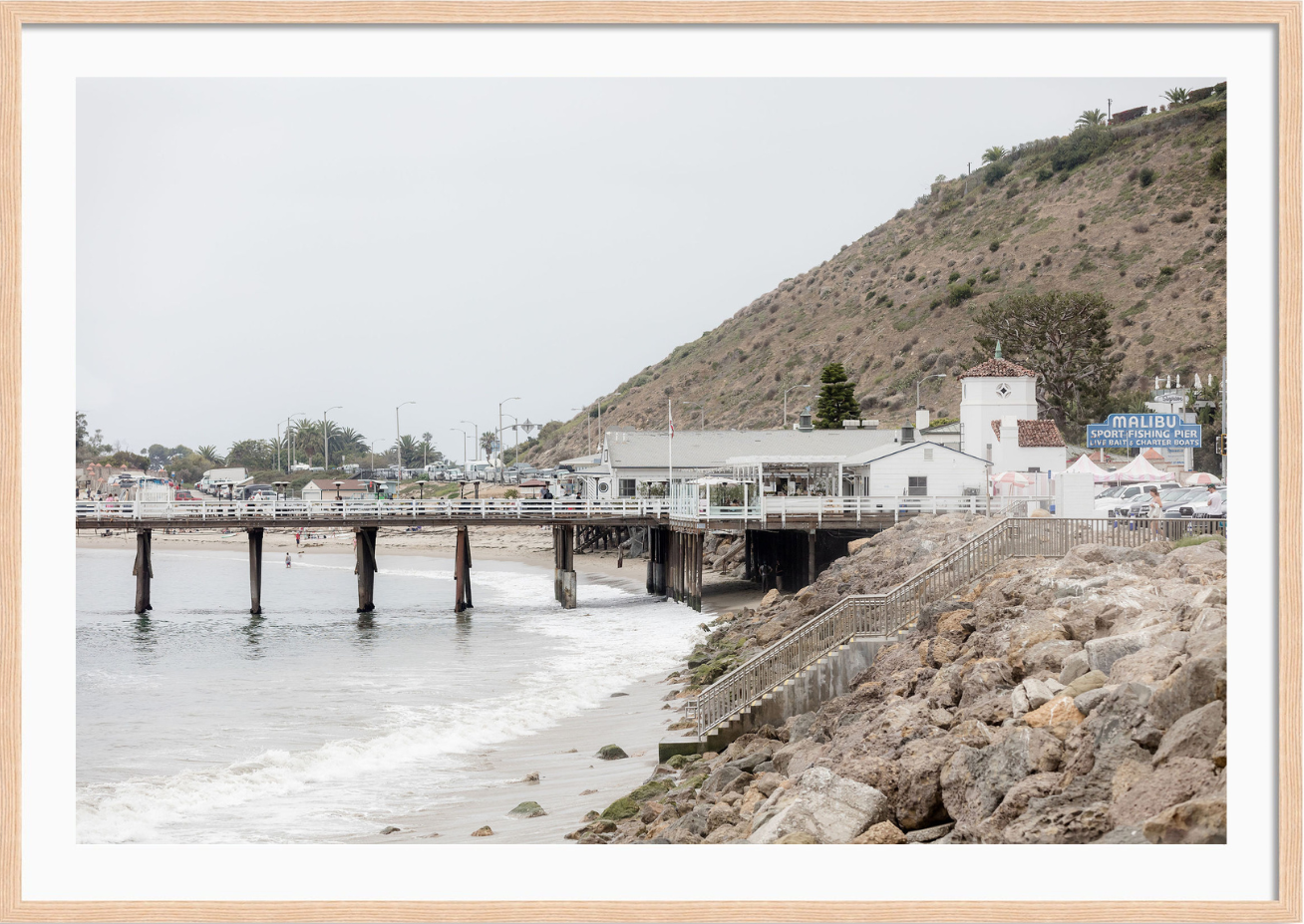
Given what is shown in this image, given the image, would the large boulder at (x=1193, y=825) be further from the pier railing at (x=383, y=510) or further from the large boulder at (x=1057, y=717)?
the pier railing at (x=383, y=510)

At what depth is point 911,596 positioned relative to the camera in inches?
729

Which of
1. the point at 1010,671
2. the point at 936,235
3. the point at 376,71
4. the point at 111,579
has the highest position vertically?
the point at 936,235

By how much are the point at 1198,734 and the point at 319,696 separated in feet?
69.8

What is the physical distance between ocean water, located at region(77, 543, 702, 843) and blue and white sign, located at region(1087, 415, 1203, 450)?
1181 cm

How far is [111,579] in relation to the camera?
214ft

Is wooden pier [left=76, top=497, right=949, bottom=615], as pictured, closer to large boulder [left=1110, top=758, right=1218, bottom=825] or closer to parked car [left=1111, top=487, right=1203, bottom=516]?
parked car [left=1111, top=487, right=1203, bottom=516]

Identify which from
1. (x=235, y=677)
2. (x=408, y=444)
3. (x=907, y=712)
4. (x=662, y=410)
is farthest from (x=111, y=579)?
(x=408, y=444)

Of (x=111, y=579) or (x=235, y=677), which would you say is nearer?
(x=235, y=677)

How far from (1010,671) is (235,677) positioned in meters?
22.2

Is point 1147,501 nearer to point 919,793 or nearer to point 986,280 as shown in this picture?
point 919,793

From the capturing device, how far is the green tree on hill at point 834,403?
66.9 m

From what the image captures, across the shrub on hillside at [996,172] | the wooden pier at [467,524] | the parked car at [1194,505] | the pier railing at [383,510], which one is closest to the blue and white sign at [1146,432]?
the parked car at [1194,505]

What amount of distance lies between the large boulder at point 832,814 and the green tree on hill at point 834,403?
5645cm

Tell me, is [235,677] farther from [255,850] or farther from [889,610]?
[255,850]
